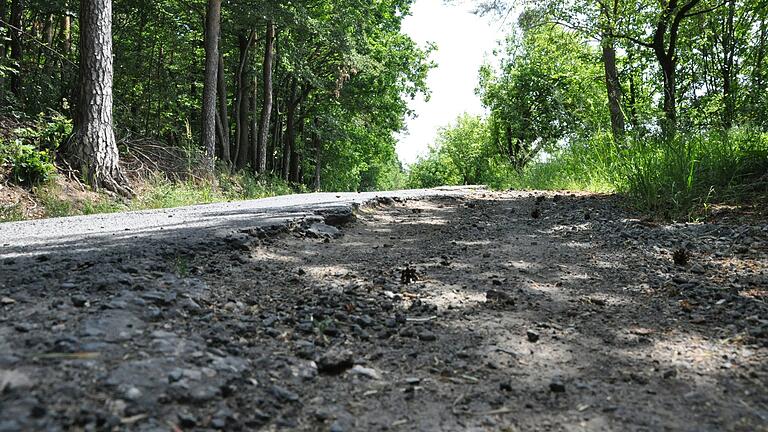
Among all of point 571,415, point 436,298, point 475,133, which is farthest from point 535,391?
point 475,133

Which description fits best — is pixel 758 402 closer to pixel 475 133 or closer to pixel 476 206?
pixel 476 206

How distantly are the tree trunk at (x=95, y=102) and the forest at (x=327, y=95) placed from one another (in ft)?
0.08

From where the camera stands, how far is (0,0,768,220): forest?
6734mm

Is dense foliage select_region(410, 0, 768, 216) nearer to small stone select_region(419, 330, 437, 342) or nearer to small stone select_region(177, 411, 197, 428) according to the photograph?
small stone select_region(419, 330, 437, 342)

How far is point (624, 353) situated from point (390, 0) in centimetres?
2648

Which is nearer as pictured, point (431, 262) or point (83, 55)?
point (431, 262)

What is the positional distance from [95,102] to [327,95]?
19.4m

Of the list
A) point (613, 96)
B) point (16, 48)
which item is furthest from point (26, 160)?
point (613, 96)

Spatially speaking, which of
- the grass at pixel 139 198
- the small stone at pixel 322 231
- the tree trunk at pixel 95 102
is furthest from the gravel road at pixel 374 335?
the tree trunk at pixel 95 102

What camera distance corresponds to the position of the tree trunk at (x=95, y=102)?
765 centimetres

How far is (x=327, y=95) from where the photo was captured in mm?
26562

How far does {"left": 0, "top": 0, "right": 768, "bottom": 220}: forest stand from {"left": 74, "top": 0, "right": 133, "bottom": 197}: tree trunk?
0.02 metres

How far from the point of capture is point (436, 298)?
109 inches

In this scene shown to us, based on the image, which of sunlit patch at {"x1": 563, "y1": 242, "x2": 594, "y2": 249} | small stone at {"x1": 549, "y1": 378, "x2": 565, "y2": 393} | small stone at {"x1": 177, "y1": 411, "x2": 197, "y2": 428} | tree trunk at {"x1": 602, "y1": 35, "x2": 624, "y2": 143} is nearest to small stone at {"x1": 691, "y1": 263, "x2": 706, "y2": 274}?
sunlit patch at {"x1": 563, "y1": 242, "x2": 594, "y2": 249}
